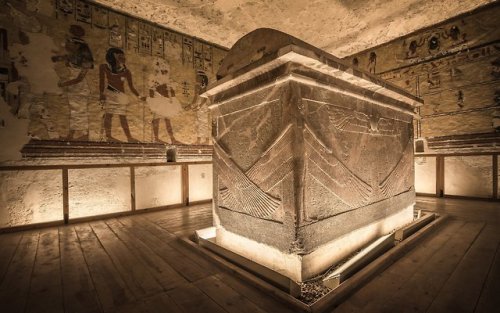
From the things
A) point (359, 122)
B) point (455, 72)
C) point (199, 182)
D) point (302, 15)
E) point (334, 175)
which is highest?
point (302, 15)

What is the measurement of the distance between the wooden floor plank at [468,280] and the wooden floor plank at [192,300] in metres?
1.27

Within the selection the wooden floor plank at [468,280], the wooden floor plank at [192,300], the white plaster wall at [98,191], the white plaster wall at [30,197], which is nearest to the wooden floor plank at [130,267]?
the wooden floor plank at [192,300]

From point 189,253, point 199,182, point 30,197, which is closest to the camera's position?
point 189,253

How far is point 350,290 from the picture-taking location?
5.14 feet

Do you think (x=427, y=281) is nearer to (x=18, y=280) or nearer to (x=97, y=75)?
(x=18, y=280)

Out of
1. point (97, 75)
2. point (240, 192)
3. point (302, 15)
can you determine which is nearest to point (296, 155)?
point (240, 192)

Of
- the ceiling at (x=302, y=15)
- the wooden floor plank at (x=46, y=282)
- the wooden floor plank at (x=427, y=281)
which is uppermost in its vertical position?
the ceiling at (x=302, y=15)

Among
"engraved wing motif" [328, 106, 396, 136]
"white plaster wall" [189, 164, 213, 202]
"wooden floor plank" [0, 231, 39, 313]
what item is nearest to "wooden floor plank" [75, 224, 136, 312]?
"wooden floor plank" [0, 231, 39, 313]

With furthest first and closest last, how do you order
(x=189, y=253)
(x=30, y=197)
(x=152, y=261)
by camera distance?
(x=30, y=197) < (x=189, y=253) < (x=152, y=261)

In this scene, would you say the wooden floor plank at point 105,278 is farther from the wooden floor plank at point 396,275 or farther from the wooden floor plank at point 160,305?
the wooden floor plank at point 396,275

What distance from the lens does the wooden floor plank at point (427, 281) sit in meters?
1.42

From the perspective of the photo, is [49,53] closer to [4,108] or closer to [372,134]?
[4,108]

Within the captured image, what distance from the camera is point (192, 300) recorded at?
5.03 feet

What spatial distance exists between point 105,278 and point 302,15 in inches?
219
